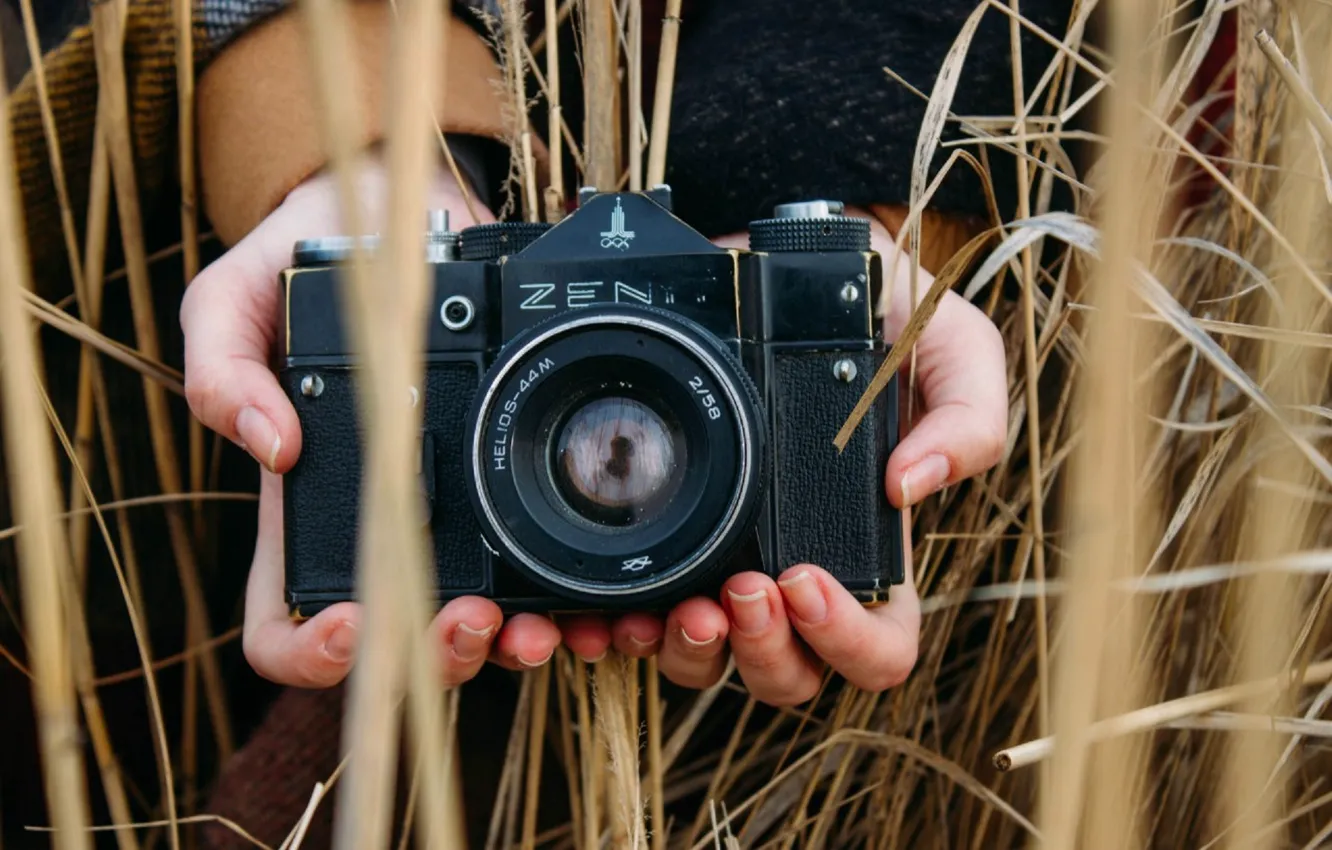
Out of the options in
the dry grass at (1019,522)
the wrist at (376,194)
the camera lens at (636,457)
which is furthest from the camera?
the wrist at (376,194)

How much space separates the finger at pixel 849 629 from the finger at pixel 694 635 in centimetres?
3

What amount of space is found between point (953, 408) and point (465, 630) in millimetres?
250

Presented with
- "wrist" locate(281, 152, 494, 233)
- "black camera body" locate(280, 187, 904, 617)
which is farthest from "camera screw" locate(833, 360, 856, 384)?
"wrist" locate(281, 152, 494, 233)

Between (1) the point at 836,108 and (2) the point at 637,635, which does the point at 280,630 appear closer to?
(2) the point at 637,635

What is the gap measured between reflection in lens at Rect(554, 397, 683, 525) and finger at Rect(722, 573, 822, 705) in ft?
0.19

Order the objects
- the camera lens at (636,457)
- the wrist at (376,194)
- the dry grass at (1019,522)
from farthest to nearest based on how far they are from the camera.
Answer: the wrist at (376,194)
the camera lens at (636,457)
the dry grass at (1019,522)

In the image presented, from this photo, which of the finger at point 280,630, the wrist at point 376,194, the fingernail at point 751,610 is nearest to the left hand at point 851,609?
the fingernail at point 751,610

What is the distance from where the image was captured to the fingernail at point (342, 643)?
55cm

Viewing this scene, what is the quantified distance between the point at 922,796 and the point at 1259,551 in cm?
46

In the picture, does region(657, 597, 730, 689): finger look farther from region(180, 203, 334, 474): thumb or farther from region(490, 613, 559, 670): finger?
region(180, 203, 334, 474): thumb

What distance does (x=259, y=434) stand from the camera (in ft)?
1.83

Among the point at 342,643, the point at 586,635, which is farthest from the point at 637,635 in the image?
the point at 342,643

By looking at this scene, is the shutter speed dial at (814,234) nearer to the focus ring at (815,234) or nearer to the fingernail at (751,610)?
the focus ring at (815,234)

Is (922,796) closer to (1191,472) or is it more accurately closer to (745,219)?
(1191,472)
